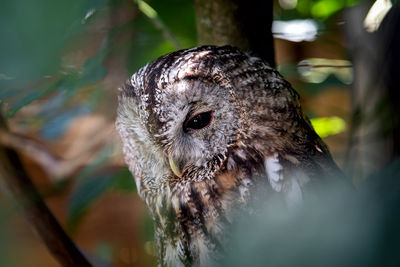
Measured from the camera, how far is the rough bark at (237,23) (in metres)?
1.01

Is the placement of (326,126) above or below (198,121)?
below

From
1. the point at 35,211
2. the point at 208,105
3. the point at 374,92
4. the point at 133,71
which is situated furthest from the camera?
the point at 374,92

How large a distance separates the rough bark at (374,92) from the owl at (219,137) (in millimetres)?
327

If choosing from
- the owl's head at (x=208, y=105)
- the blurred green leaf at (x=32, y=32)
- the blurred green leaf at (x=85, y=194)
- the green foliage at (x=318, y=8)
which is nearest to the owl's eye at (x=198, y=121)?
A: the owl's head at (x=208, y=105)

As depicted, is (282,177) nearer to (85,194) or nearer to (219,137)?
(219,137)

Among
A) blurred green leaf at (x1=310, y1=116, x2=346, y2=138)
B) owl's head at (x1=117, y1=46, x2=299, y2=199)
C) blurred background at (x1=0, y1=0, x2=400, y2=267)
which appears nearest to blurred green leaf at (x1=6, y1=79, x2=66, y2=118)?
blurred background at (x1=0, y1=0, x2=400, y2=267)

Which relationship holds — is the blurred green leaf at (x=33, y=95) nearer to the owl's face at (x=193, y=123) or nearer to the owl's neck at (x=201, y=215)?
the owl's face at (x=193, y=123)

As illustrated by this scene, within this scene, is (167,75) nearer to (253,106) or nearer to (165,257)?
(253,106)

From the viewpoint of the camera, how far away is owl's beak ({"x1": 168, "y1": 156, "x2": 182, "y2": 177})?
1.12 meters

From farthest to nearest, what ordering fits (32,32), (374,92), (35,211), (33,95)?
(374,92), (35,211), (33,95), (32,32)

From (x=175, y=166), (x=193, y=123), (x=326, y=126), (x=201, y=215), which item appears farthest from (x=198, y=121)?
(x=326, y=126)

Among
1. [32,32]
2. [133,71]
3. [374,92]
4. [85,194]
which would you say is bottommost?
[85,194]

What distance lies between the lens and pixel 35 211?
3.05ft

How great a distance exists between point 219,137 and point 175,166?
0.15 meters
